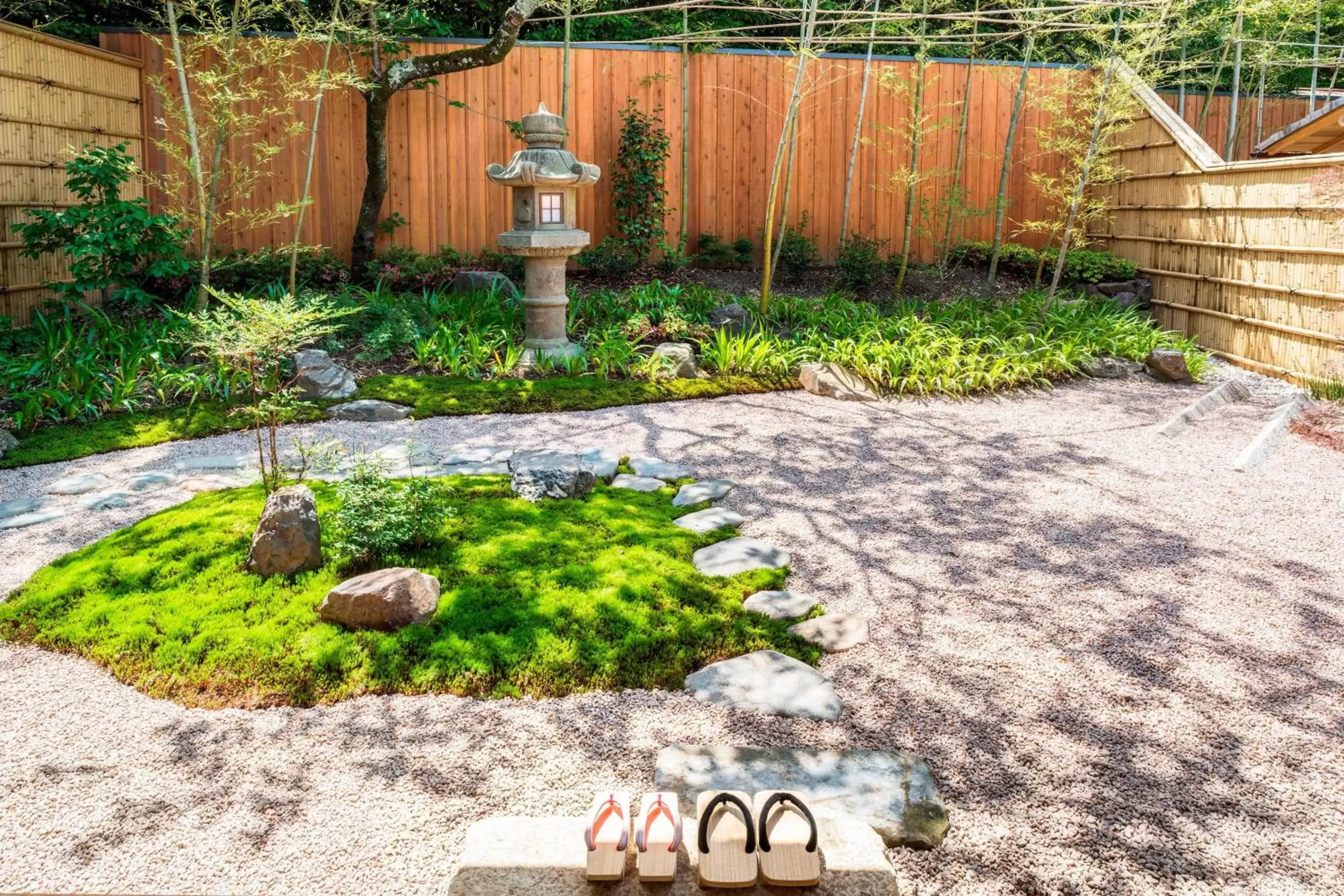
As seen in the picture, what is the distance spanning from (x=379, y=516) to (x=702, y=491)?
1.54 m

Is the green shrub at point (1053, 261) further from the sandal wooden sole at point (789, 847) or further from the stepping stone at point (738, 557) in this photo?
the sandal wooden sole at point (789, 847)

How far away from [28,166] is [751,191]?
19.3ft

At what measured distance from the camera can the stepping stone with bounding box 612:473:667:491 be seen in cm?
441

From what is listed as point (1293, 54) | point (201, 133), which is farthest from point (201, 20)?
A: point (1293, 54)

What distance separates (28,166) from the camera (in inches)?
265

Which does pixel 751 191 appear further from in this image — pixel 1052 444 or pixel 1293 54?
pixel 1293 54

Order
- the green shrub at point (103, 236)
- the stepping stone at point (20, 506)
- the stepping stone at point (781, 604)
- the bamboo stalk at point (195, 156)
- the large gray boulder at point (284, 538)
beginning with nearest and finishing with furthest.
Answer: the stepping stone at point (781, 604) → the large gray boulder at point (284, 538) → the stepping stone at point (20, 506) → the green shrub at point (103, 236) → the bamboo stalk at point (195, 156)

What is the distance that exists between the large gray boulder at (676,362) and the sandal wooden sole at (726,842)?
16.0 feet

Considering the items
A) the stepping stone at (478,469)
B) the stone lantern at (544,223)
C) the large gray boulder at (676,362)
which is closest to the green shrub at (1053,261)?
the large gray boulder at (676,362)

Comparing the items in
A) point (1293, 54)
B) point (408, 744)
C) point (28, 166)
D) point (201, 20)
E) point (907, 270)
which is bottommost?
point (408, 744)

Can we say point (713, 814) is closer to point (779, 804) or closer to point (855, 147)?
point (779, 804)

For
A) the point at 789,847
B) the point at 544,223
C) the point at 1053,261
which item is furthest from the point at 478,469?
the point at 1053,261

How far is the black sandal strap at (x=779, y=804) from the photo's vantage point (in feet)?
5.61

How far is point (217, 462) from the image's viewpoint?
478 centimetres
